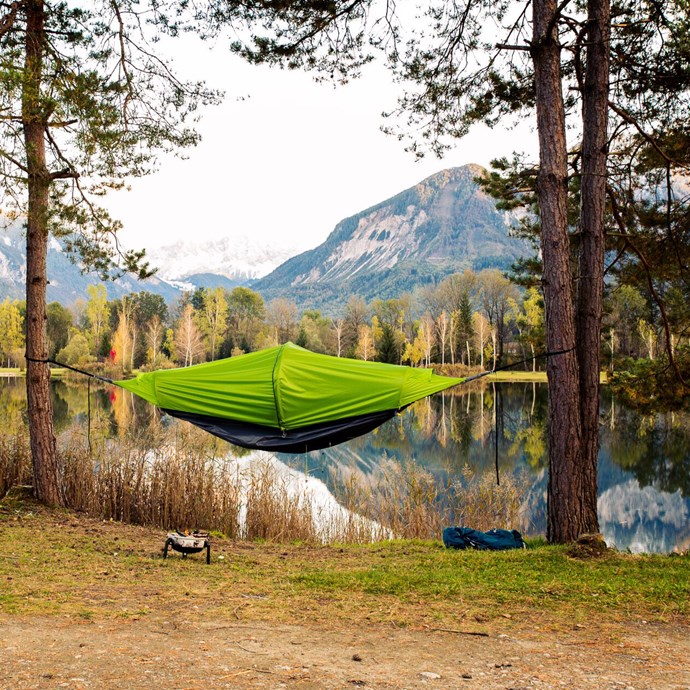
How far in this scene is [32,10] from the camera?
6004 millimetres

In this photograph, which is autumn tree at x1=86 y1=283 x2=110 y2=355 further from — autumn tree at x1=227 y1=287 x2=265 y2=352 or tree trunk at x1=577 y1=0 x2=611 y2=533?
tree trunk at x1=577 y1=0 x2=611 y2=533

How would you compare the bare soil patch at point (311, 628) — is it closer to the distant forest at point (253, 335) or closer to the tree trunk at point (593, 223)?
the tree trunk at point (593, 223)

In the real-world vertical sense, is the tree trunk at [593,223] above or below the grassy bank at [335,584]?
above

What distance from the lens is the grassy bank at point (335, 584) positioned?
10.9 ft

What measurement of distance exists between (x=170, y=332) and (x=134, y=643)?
138 feet

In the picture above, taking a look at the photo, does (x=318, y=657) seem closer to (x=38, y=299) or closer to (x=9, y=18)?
(x=38, y=299)

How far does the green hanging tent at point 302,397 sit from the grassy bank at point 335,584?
87cm

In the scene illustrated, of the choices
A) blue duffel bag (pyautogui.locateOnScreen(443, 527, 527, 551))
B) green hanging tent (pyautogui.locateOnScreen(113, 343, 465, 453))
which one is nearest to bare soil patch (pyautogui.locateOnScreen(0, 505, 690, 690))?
blue duffel bag (pyautogui.locateOnScreen(443, 527, 527, 551))

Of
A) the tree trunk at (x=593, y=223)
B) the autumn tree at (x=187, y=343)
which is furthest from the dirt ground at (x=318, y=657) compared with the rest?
the autumn tree at (x=187, y=343)

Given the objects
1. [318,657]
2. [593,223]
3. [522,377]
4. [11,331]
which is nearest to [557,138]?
[593,223]

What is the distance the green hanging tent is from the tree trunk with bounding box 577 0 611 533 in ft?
3.23

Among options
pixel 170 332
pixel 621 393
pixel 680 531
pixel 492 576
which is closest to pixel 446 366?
pixel 170 332

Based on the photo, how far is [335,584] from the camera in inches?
157

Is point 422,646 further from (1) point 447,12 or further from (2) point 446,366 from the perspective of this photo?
(2) point 446,366
